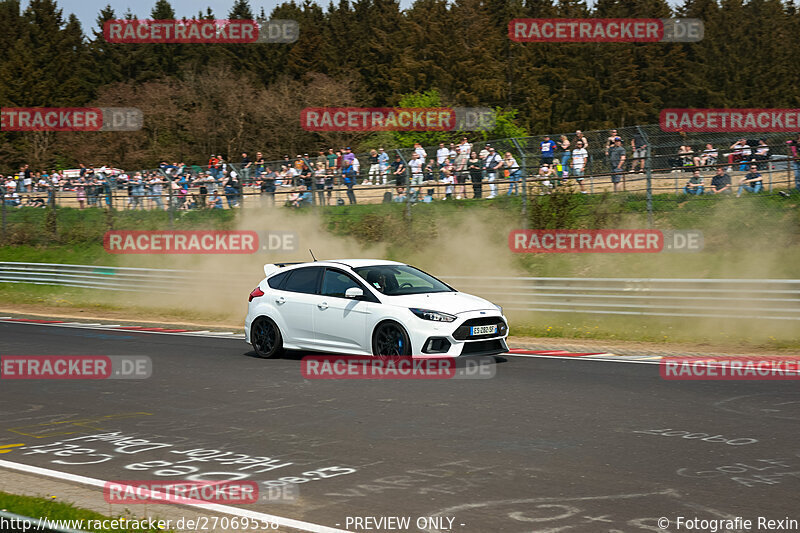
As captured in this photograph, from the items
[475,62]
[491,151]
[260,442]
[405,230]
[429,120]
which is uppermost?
[475,62]

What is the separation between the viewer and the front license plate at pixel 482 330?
1313cm

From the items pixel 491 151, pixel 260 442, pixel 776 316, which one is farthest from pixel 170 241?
pixel 260 442

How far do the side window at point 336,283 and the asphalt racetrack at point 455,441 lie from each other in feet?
4.19

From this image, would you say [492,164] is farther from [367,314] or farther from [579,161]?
[367,314]

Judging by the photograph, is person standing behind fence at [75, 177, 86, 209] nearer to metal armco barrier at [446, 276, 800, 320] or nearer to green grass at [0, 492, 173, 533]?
metal armco barrier at [446, 276, 800, 320]

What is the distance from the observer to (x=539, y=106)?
76562mm

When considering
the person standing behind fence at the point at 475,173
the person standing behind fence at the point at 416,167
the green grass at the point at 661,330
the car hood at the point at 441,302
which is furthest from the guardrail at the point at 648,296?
the person standing behind fence at the point at 416,167

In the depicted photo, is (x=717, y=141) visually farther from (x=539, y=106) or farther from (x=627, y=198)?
(x=539, y=106)

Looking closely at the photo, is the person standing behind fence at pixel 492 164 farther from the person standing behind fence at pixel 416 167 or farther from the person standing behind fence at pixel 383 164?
the person standing behind fence at pixel 383 164

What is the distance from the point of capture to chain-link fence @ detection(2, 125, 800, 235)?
2178 cm

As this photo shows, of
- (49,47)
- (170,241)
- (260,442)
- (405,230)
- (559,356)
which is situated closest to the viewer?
(260,442)

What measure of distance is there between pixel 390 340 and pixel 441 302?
886 millimetres

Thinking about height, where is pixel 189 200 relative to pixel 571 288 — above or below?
above

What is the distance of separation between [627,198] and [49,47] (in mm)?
80663
